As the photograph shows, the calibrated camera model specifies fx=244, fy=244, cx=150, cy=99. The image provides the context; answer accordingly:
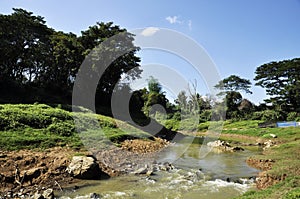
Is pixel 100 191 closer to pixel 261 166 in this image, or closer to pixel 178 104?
pixel 261 166

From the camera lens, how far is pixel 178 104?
5553 centimetres

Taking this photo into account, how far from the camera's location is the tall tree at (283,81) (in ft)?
132

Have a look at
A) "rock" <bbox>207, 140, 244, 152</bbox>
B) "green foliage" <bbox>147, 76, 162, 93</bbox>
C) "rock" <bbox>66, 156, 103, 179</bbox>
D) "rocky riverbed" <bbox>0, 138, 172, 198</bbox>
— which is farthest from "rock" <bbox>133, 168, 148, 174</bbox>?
"green foliage" <bbox>147, 76, 162, 93</bbox>

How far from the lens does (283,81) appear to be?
4303 centimetres

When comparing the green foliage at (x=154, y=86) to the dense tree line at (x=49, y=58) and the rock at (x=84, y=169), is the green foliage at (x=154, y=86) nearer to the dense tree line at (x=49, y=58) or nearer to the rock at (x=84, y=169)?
the dense tree line at (x=49, y=58)

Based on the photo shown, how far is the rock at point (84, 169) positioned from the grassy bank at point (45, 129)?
350 cm

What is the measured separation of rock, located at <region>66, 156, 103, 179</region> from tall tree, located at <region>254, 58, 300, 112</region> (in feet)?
125

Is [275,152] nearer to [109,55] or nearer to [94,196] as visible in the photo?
[94,196]

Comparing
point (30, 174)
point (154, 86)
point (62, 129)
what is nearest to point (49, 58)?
point (62, 129)

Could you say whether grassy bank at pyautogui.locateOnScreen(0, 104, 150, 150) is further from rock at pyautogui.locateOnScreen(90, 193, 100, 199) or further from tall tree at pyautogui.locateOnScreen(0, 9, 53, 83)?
tall tree at pyautogui.locateOnScreen(0, 9, 53, 83)

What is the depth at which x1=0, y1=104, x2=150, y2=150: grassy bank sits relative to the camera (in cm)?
1349

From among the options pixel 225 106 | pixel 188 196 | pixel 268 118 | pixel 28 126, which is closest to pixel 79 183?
pixel 188 196

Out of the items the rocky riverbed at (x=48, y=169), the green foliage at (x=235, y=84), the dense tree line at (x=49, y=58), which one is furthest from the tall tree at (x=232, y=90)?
the rocky riverbed at (x=48, y=169)

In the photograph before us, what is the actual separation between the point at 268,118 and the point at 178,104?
20.0 m
